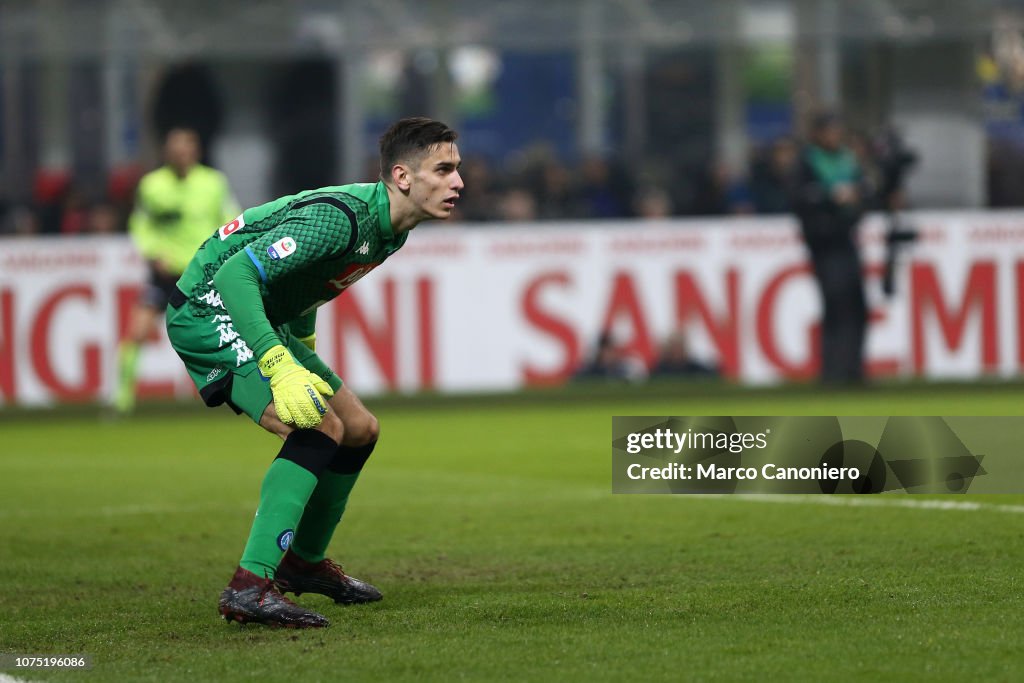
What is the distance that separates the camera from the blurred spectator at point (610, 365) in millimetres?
17266

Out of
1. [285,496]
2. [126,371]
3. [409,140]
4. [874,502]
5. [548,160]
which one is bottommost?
[126,371]

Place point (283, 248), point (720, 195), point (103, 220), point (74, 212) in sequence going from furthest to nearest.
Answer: point (720, 195) → point (74, 212) → point (103, 220) → point (283, 248)

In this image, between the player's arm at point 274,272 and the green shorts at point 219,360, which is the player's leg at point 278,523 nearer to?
the green shorts at point 219,360

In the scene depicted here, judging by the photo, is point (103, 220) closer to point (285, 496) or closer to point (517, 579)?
point (517, 579)

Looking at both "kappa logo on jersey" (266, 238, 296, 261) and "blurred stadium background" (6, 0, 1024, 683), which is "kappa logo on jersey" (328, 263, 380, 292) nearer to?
"kappa logo on jersey" (266, 238, 296, 261)

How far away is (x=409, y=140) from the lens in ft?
19.4

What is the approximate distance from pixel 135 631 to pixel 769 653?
2.08 m

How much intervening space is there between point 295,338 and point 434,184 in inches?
35.3

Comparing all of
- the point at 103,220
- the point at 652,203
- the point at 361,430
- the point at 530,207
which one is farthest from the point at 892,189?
the point at 361,430

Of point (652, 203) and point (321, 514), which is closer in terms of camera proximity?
point (321, 514)

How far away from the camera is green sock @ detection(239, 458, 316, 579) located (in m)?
5.68

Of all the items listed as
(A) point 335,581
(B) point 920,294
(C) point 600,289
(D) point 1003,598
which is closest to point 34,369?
(C) point 600,289

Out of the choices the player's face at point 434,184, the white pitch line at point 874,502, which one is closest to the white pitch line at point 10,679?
the player's face at point 434,184

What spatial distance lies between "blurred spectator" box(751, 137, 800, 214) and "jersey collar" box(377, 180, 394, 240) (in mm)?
12115
